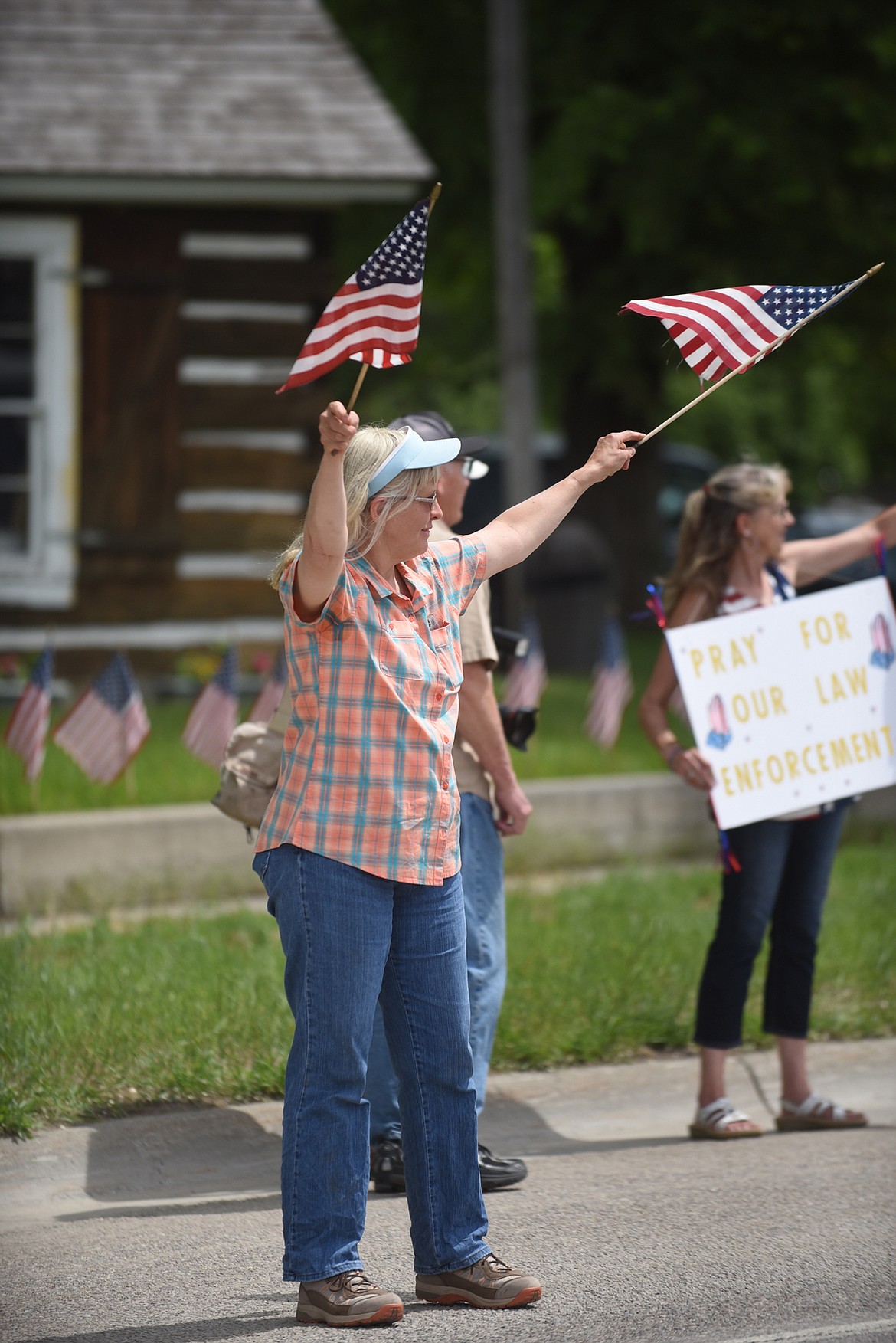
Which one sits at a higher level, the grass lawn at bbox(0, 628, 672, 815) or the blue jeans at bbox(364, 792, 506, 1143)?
the blue jeans at bbox(364, 792, 506, 1143)

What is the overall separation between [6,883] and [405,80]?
422 inches

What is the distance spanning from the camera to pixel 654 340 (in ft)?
53.7

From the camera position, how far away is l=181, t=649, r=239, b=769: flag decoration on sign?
7711mm

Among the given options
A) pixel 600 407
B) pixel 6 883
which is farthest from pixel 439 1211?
pixel 600 407

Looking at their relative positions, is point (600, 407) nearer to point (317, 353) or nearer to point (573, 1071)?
point (573, 1071)

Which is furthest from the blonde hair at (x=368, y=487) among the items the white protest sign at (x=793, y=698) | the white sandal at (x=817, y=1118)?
the white sandal at (x=817, y=1118)

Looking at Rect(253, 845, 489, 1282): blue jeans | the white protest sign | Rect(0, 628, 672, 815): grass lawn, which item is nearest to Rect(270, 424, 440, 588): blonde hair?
Rect(253, 845, 489, 1282): blue jeans

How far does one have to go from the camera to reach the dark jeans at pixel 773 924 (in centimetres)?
511

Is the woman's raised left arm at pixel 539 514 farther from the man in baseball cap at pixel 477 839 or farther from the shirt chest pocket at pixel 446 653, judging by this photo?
the man in baseball cap at pixel 477 839

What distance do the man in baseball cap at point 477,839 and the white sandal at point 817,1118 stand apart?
100 cm

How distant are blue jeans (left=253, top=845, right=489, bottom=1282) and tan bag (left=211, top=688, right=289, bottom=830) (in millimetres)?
1014

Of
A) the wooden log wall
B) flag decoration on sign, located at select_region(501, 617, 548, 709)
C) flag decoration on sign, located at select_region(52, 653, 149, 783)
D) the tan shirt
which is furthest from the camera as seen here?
the wooden log wall

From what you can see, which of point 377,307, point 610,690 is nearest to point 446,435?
point 377,307

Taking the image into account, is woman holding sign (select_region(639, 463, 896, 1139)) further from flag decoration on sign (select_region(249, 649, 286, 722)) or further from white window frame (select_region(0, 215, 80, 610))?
white window frame (select_region(0, 215, 80, 610))
